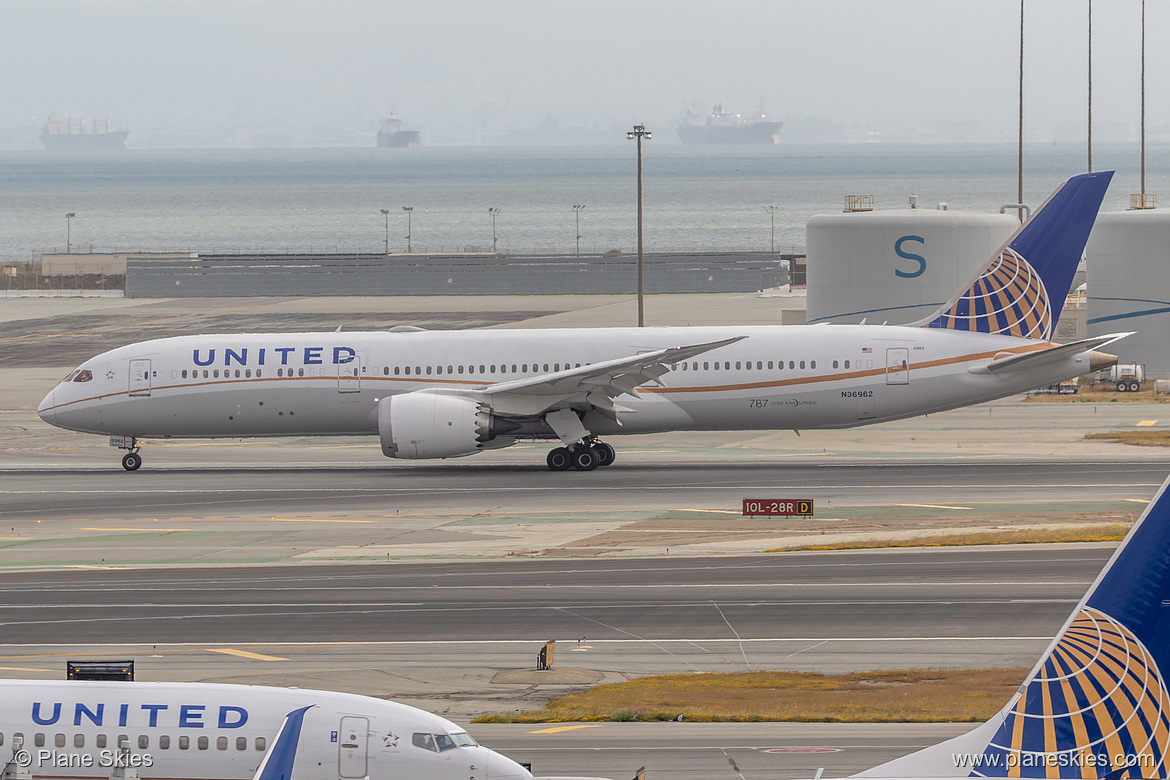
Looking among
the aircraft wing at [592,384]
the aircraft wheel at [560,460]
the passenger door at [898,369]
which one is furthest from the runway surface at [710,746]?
the aircraft wheel at [560,460]

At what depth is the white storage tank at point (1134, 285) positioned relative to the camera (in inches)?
2704

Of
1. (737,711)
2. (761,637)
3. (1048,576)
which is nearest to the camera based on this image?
(737,711)

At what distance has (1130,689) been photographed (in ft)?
48.3

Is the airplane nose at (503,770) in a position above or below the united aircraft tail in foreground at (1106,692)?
Answer: below

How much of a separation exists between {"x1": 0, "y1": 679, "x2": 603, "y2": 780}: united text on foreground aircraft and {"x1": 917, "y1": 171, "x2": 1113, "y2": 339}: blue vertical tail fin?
3511 cm

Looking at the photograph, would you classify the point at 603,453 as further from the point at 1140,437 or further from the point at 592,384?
the point at 1140,437

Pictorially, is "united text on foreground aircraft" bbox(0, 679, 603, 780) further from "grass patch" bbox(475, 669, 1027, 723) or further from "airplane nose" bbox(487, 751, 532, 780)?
"grass patch" bbox(475, 669, 1027, 723)

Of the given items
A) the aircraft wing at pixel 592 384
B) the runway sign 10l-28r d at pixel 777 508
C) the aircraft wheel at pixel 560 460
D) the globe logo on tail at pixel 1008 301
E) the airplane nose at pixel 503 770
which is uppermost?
the globe logo on tail at pixel 1008 301

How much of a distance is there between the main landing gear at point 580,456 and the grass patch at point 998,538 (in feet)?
43.0

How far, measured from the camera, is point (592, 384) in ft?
157

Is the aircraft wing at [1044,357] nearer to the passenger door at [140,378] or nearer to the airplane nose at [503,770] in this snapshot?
the passenger door at [140,378]

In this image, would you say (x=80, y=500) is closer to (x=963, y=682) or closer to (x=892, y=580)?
(x=892, y=580)

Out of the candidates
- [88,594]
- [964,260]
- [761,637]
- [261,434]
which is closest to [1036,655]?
[761,637]

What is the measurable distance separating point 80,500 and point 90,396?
5.04 m
